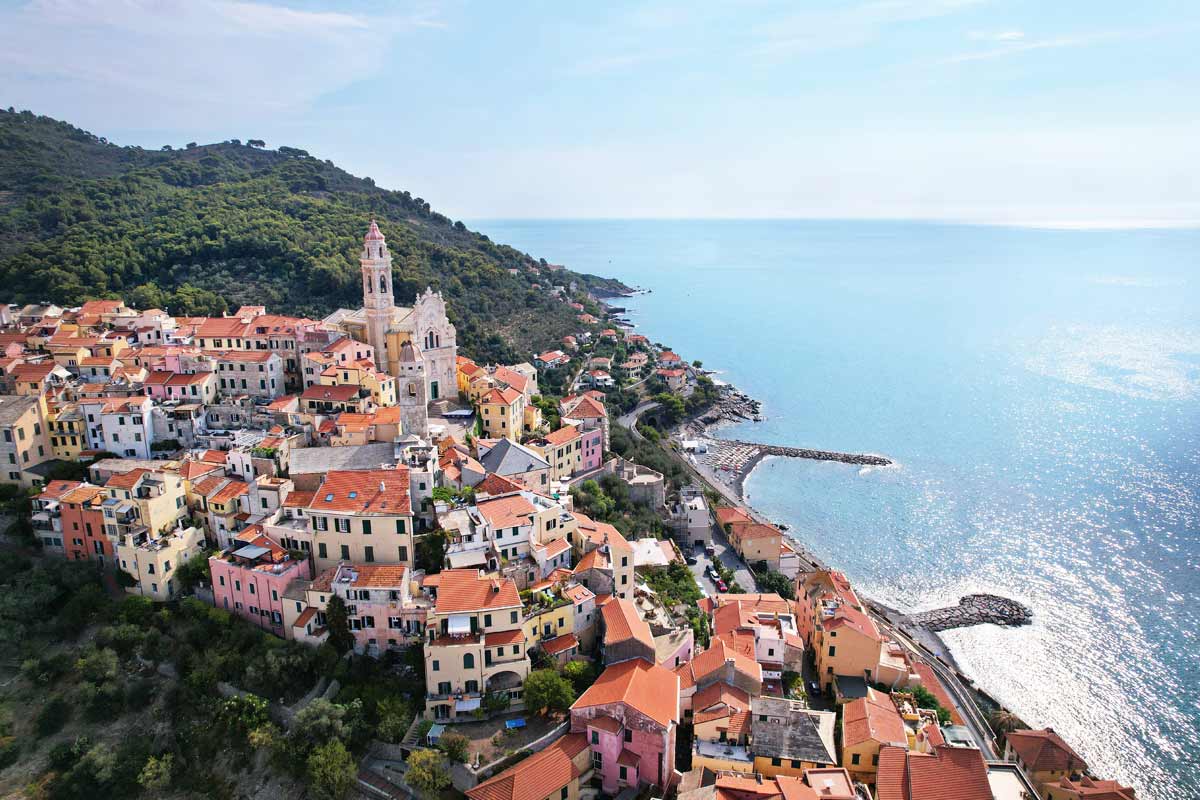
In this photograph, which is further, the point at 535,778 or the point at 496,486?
the point at 496,486

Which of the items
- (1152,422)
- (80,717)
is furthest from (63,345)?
(1152,422)

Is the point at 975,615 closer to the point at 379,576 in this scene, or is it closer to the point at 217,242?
the point at 379,576

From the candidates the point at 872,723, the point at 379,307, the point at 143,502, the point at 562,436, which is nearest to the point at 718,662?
the point at 872,723

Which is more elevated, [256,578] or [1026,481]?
[256,578]

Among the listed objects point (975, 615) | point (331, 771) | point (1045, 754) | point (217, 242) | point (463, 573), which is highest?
point (217, 242)

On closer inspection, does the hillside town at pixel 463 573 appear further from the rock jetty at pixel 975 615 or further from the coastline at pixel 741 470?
the rock jetty at pixel 975 615

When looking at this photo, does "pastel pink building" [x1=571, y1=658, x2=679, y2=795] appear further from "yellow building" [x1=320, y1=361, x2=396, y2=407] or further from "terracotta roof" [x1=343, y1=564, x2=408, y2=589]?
"yellow building" [x1=320, y1=361, x2=396, y2=407]

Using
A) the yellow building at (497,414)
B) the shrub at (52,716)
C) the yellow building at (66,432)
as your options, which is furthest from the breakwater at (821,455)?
the shrub at (52,716)
